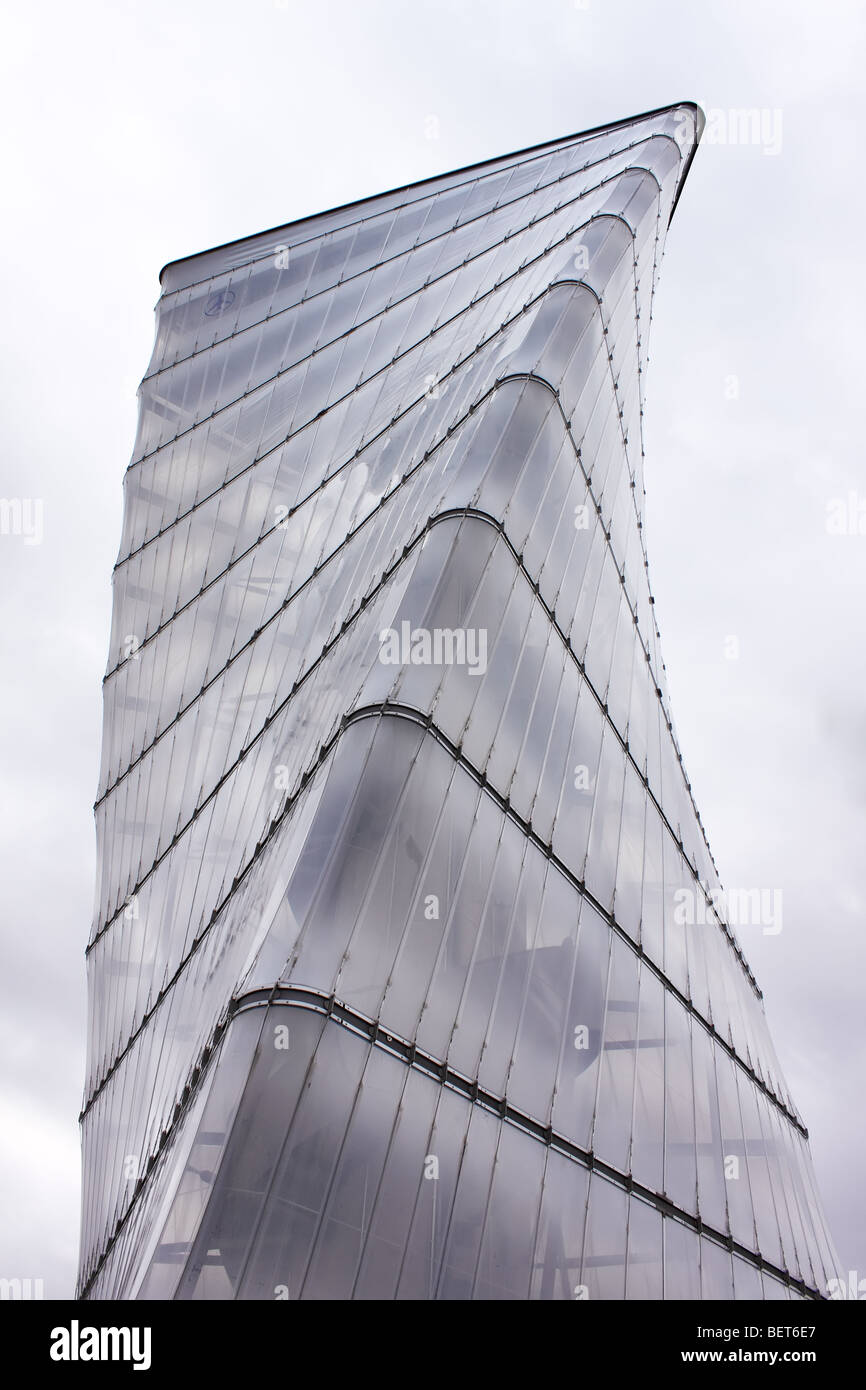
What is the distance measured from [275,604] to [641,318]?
510 inches

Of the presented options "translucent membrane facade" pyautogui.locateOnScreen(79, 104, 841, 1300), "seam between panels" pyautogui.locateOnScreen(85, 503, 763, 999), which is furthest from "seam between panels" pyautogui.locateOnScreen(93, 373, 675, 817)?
"seam between panels" pyautogui.locateOnScreen(85, 503, 763, 999)

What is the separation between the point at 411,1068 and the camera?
921cm

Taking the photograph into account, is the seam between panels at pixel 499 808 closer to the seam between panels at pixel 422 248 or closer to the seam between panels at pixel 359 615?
the seam between panels at pixel 359 615

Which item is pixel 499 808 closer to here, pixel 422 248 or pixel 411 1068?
pixel 411 1068

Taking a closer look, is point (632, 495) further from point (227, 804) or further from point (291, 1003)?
point (291, 1003)

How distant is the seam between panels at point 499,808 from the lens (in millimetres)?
11227

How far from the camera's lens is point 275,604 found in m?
19.4

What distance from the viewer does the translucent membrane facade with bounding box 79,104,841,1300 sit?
8.80 m

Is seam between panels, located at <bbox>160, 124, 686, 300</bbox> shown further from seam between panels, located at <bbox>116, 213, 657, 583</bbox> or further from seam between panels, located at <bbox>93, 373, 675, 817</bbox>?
seam between panels, located at <bbox>93, 373, 675, 817</bbox>

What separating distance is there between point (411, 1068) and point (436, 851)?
7.44ft

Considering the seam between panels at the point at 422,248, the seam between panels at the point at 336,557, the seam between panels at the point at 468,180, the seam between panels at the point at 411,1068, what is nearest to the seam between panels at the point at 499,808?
the seam between panels at the point at 411,1068

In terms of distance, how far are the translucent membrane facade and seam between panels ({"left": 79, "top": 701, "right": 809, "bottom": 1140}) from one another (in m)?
0.07

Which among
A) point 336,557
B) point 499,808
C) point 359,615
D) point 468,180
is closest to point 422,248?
point 468,180

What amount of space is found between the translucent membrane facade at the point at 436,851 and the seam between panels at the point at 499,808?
71mm
